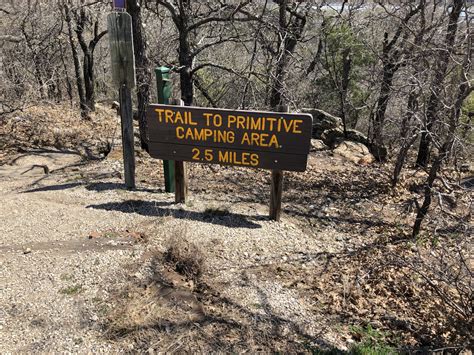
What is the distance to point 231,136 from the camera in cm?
539

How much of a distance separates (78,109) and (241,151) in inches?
377

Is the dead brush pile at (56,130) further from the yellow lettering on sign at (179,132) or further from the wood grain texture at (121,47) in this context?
the yellow lettering on sign at (179,132)

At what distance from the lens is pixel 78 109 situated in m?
13.1

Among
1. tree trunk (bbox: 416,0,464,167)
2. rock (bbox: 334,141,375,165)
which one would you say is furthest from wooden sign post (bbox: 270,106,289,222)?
rock (bbox: 334,141,375,165)

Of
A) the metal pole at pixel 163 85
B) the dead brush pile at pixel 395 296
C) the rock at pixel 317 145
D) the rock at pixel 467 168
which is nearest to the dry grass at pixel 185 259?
the dead brush pile at pixel 395 296

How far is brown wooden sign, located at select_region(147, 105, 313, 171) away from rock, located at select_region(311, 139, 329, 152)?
5.98 metres

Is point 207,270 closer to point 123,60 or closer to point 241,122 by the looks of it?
point 241,122

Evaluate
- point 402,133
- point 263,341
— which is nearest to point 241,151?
point 263,341

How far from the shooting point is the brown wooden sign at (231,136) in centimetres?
520

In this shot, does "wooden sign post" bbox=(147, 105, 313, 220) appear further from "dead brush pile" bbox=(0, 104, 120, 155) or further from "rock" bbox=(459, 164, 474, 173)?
"rock" bbox=(459, 164, 474, 173)

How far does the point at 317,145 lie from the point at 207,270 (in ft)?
24.9

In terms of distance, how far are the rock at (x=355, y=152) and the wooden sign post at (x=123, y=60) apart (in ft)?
22.0

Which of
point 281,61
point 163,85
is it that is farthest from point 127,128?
point 281,61

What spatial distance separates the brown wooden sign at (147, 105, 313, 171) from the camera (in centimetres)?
520
